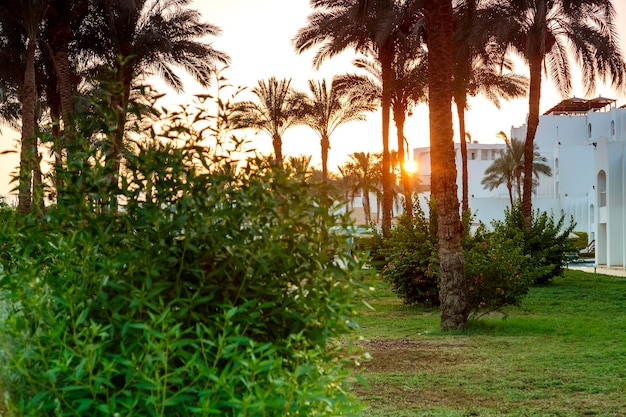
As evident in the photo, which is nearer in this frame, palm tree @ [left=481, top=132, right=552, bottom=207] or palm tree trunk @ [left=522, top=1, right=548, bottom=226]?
palm tree trunk @ [left=522, top=1, right=548, bottom=226]

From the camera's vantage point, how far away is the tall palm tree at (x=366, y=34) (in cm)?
3100

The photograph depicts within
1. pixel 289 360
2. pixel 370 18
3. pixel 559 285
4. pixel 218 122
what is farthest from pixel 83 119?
pixel 370 18

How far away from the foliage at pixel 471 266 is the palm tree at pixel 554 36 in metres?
4.73

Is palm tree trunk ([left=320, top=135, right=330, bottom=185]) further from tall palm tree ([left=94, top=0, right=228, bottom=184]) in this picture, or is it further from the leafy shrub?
the leafy shrub

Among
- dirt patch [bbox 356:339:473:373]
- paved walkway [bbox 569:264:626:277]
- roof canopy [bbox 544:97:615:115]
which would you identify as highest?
roof canopy [bbox 544:97:615:115]

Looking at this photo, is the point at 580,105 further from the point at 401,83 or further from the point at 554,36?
the point at 554,36

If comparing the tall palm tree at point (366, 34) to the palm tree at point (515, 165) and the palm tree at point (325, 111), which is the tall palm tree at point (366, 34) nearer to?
the palm tree at point (325, 111)

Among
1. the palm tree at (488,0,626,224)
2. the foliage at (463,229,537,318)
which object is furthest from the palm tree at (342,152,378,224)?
the foliage at (463,229,537,318)

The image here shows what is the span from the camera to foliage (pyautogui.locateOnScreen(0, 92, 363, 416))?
3.51 m

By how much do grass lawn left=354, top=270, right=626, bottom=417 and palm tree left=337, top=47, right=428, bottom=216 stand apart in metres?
18.2

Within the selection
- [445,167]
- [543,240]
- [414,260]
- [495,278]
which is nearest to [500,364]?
[445,167]

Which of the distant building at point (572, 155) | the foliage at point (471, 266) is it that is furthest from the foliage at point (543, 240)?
the distant building at point (572, 155)

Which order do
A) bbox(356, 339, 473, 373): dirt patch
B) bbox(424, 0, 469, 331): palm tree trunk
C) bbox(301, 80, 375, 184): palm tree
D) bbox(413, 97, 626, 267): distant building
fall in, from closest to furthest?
bbox(356, 339, 473, 373): dirt patch < bbox(424, 0, 469, 331): palm tree trunk < bbox(301, 80, 375, 184): palm tree < bbox(413, 97, 626, 267): distant building

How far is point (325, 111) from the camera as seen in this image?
45.1 metres
